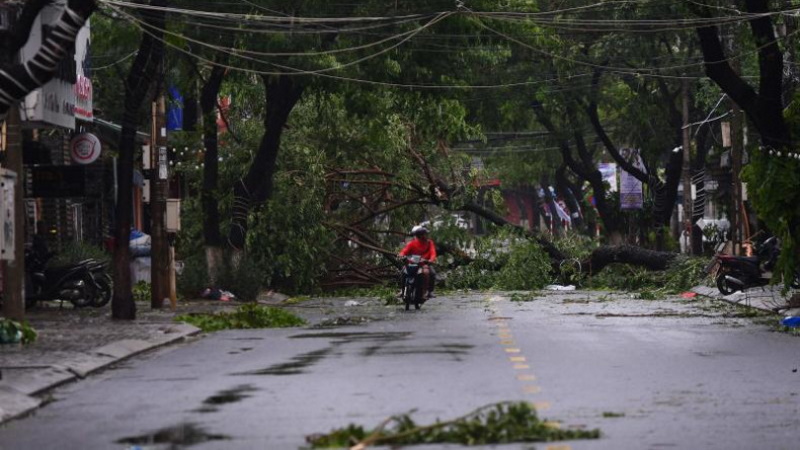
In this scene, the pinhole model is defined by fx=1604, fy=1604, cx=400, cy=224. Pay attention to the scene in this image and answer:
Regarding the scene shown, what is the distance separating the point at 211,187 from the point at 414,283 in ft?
27.0

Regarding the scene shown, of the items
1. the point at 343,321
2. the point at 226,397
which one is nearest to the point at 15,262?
the point at 343,321

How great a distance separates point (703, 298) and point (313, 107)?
517 inches

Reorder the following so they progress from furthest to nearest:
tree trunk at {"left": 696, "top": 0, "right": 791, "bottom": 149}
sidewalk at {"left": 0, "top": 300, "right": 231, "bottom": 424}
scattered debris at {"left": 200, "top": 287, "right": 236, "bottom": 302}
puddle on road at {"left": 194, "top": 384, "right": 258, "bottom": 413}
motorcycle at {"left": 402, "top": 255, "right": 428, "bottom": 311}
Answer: scattered debris at {"left": 200, "top": 287, "right": 236, "bottom": 302} → motorcycle at {"left": 402, "top": 255, "right": 428, "bottom": 311} → tree trunk at {"left": 696, "top": 0, "right": 791, "bottom": 149} → sidewalk at {"left": 0, "top": 300, "right": 231, "bottom": 424} → puddle on road at {"left": 194, "top": 384, "right": 258, "bottom": 413}

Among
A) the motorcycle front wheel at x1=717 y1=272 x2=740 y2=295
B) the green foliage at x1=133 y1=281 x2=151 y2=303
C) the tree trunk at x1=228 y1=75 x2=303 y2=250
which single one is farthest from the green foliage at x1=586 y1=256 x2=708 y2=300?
the green foliage at x1=133 y1=281 x2=151 y2=303

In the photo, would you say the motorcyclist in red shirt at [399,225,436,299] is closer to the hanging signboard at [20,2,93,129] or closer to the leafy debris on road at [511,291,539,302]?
the leafy debris on road at [511,291,539,302]

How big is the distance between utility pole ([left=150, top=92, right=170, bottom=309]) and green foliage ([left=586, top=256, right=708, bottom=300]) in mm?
12938

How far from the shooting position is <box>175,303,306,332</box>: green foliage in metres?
27.9

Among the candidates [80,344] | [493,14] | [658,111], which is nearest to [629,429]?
[80,344]

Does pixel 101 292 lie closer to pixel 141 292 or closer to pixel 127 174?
pixel 127 174

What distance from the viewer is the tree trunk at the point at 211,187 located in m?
39.0

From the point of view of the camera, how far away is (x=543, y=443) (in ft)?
38.6

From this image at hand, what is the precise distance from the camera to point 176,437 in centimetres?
1238

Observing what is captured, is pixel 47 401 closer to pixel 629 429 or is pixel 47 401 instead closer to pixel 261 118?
pixel 629 429

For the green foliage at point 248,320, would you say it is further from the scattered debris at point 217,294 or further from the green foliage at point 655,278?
the green foliage at point 655,278
